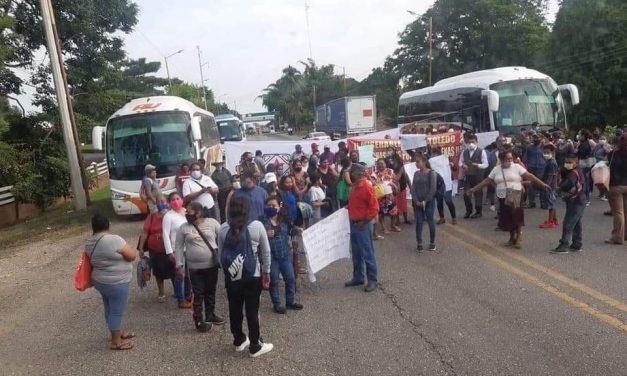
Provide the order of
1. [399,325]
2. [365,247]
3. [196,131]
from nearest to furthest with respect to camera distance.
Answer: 1. [399,325]
2. [365,247]
3. [196,131]

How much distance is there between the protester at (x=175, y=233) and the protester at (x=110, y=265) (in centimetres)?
92

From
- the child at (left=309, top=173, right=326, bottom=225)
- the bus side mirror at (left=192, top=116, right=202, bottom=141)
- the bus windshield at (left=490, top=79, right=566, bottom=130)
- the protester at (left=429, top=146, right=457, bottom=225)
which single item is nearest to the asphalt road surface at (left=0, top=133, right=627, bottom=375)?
the child at (left=309, top=173, right=326, bottom=225)

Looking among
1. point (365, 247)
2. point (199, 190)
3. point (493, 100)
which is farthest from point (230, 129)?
point (365, 247)

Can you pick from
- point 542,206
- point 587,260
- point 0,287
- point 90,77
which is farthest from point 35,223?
point 587,260

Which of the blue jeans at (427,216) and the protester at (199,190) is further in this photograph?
the blue jeans at (427,216)

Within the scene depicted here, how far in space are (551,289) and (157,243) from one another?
15.2ft

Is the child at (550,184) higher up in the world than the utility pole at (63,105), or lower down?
lower down

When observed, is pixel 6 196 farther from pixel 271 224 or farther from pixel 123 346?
pixel 271 224

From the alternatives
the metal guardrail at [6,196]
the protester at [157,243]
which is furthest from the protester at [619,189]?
the metal guardrail at [6,196]

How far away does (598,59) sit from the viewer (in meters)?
30.1

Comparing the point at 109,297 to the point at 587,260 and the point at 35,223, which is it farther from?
the point at 35,223

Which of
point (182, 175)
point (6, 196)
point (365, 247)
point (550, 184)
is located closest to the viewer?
point (365, 247)

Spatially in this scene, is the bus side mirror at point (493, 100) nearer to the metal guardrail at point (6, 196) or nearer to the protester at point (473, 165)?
the protester at point (473, 165)

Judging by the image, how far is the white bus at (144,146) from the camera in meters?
15.0
